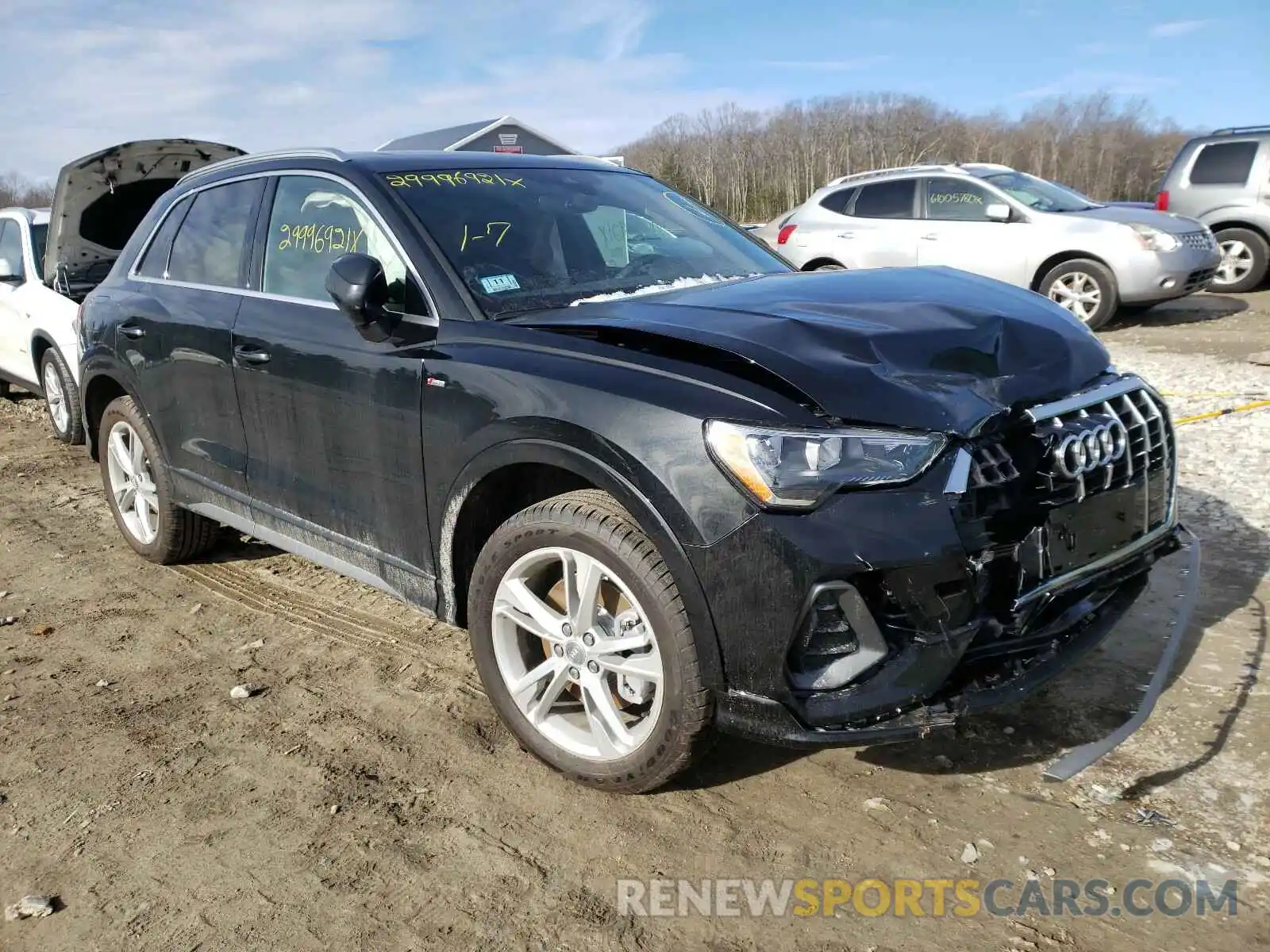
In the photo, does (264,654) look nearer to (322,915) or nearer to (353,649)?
(353,649)

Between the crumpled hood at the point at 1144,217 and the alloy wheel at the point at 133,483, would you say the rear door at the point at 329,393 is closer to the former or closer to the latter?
the alloy wheel at the point at 133,483

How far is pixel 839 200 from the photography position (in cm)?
1201

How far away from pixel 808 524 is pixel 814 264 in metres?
10.4

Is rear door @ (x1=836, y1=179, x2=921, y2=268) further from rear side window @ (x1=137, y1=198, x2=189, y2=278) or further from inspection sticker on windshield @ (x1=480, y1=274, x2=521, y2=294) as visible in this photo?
inspection sticker on windshield @ (x1=480, y1=274, x2=521, y2=294)

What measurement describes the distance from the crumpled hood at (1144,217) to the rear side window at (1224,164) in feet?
7.78

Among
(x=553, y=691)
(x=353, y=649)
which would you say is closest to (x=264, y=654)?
(x=353, y=649)

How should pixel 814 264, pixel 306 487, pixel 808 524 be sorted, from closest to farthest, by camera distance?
pixel 808 524 < pixel 306 487 < pixel 814 264

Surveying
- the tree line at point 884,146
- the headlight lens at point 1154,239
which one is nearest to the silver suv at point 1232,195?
the headlight lens at point 1154,239

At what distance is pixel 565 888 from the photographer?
99.6 inches

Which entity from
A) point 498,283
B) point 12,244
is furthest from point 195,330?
point 12,244

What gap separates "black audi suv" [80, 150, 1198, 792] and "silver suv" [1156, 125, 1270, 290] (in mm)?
11245

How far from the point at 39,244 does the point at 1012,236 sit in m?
9.30

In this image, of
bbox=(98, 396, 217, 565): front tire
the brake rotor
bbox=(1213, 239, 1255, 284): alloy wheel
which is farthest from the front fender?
bbox=(1213, 239, 1255, 284): alloy wheel

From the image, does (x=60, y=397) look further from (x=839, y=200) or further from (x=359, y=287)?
(x=839, y=200)
